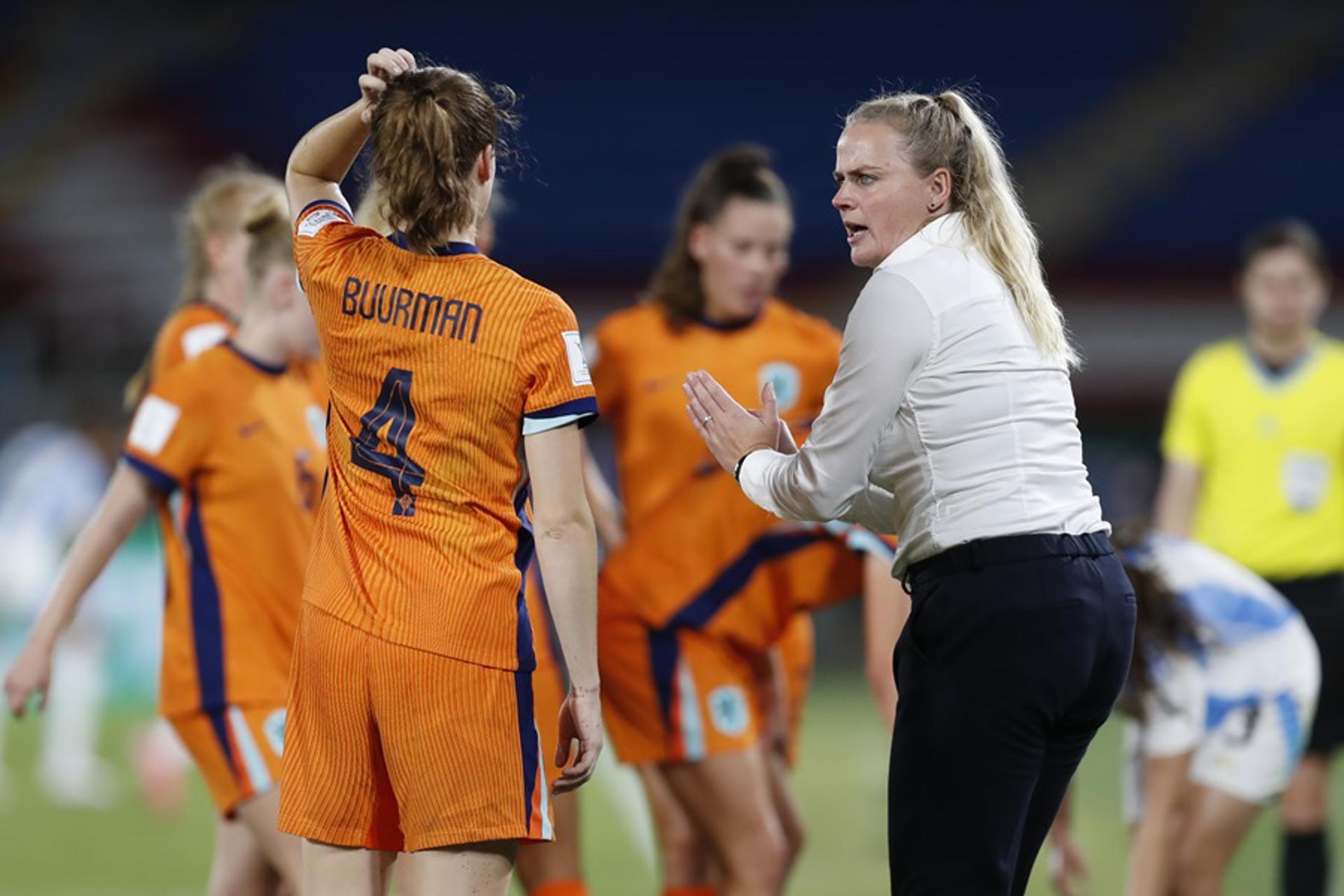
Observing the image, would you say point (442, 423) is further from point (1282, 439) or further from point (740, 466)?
point (1282, 439)

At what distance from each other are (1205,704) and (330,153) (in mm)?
2829

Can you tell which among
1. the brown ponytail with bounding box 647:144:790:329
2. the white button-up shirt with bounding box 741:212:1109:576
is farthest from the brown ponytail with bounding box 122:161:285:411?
the white button-up shirt with bounding box 741:212:1109:576

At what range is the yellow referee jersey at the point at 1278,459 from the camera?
20.7 ft

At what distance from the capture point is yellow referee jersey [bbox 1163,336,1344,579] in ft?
20.7

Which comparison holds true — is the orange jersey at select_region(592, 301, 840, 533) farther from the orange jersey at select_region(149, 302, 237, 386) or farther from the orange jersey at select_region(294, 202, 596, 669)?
the orange jersey at select_region(294, 202, 596, 669)

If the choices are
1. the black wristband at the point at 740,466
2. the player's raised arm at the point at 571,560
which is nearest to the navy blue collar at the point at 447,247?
the player's raised arm at the point at 571,560

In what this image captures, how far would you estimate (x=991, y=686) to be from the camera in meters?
3.07

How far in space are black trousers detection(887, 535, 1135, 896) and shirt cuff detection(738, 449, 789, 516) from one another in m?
0.29

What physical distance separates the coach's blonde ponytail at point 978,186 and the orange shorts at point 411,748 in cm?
106

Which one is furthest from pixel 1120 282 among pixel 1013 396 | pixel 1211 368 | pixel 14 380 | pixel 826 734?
pixel 1013 396

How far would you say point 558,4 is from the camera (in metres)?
17.9

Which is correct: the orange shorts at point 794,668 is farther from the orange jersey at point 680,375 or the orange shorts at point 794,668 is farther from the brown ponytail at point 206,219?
the brown ponytail at point 206,219

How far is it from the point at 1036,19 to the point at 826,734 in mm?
9531

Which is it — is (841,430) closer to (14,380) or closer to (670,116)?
(14,380)
